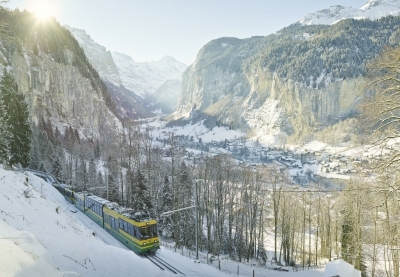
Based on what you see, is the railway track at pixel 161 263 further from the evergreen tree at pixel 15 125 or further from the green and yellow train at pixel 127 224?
the evergreen tree at pixel 15 125

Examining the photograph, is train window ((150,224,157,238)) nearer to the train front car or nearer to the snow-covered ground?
the train front car

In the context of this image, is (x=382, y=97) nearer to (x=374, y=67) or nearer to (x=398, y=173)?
(x=374, y=67)

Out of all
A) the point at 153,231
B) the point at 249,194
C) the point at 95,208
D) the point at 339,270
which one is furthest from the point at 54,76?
the point at 339,270

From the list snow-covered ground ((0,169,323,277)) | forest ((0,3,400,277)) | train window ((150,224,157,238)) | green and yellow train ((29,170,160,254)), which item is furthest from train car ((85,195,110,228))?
snow-covered ground ((0,169,323,277))

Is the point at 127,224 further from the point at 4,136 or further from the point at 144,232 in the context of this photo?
the point at 4,136

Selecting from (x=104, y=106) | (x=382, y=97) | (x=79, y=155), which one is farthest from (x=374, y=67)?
(x=104, y=106)

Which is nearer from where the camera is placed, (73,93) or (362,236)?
(362,236)

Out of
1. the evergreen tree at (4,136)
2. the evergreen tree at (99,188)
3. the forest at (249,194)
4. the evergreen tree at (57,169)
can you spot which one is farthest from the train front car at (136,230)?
the evergreen tree at (57,169)
